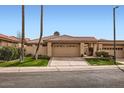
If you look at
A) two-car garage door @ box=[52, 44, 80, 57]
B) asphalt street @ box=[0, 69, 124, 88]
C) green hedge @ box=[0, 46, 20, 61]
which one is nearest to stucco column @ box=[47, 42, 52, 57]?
two-car garage door @ box=[52, 44, 80, 57]

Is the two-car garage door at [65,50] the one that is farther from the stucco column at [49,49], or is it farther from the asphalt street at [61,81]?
the asphalt street at [61,81]

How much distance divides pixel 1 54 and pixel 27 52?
503 inches

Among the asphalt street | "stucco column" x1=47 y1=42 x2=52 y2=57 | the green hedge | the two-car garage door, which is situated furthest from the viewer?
the two-car garage door

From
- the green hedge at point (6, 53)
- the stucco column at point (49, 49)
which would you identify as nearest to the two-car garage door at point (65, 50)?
the stucco column at point (49, 49)

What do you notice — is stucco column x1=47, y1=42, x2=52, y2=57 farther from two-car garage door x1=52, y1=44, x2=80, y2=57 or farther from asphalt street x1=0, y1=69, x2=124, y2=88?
asphalt street x1=0, y1=69, x2=124, y2=88

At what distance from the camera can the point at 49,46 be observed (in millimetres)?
38875

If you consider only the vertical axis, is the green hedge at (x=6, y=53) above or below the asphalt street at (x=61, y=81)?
above

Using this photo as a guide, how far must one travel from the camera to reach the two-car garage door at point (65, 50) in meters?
39.3

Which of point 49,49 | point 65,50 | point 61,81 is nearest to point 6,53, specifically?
point 49,49

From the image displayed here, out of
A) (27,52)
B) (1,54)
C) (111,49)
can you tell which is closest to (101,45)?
(111,49)

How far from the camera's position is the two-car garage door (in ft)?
129

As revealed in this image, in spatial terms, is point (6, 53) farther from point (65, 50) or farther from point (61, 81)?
point (61, 81)

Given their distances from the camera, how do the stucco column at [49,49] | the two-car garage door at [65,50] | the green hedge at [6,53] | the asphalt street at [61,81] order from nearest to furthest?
the asphalt street at [61,81], the green hedge at [6,53], the stucco column at [49,49], the two-car garage door at [65,50]
